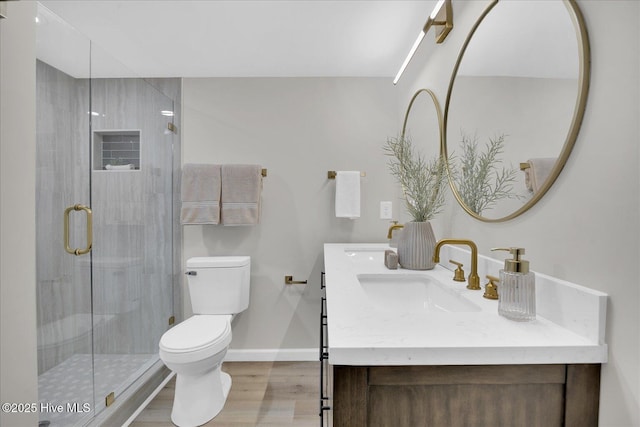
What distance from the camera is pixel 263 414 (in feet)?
5.42

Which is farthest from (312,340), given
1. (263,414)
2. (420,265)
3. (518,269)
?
(518,269)

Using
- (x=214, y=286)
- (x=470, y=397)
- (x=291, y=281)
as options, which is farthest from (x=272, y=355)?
(x=470, y=397)

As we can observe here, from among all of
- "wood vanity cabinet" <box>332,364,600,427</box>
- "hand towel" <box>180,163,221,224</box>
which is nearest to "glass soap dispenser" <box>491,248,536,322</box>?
"wood vanity cabinet" <box>332,364,600,427</box>

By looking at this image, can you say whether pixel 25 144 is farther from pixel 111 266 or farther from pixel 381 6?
pixel 381 6

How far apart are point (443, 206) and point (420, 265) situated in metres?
0.40

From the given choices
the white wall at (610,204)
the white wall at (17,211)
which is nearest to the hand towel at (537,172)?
the white wall at (610,204)

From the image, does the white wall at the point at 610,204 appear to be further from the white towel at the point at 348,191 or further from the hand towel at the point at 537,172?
the white towel at the point at 348,191

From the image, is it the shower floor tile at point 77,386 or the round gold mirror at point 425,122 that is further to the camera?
the round gold mirror at point 425,122

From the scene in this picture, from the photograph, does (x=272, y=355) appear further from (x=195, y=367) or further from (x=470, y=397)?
(x=470, y=397)

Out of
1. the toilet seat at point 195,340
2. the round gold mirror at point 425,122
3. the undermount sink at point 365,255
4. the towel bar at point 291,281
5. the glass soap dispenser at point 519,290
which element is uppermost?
the round gold mirror at point 425,122

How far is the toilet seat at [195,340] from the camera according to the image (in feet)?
4.85

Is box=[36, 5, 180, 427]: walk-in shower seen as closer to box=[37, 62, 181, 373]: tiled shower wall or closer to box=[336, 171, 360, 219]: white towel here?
box=[37, 62, 181, 373]: tiled shower wall

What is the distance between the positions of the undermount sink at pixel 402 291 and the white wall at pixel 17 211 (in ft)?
3.60

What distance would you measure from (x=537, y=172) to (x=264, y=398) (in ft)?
6.05
